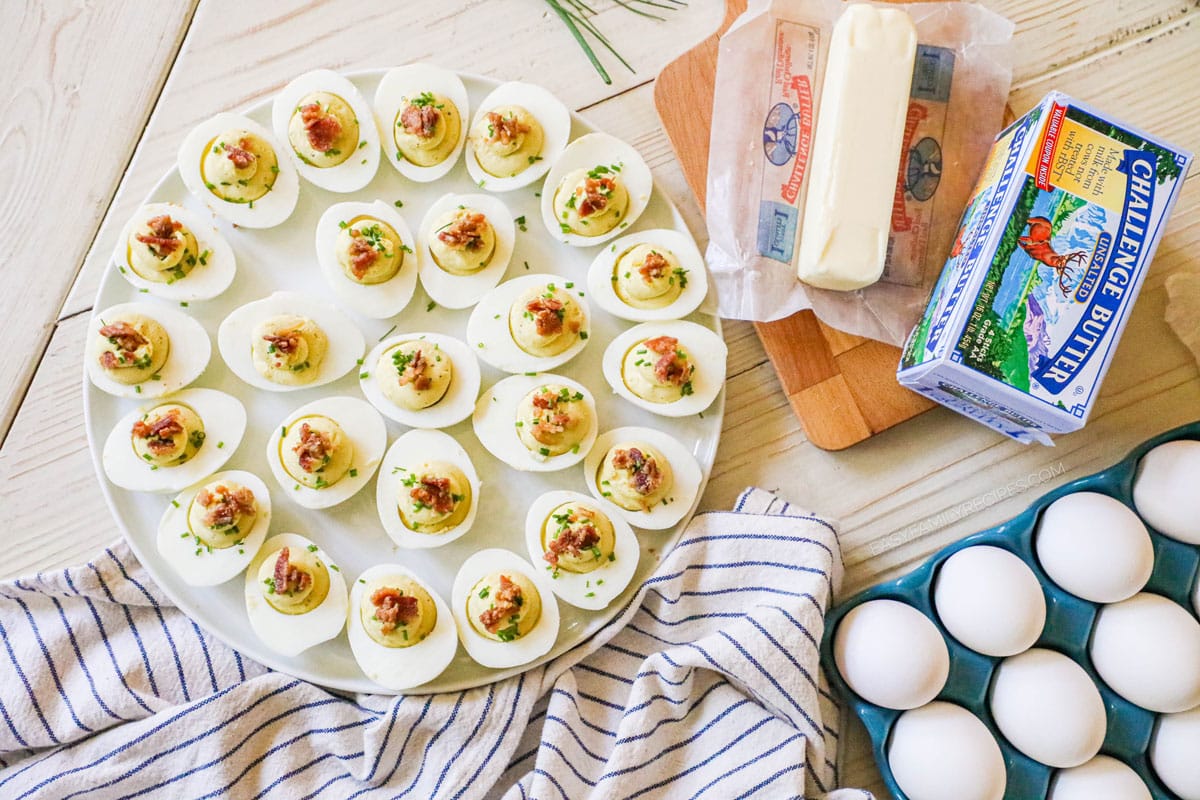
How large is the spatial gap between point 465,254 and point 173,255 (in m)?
0.44

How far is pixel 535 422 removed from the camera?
1.30 m

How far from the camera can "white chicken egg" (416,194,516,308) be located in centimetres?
134

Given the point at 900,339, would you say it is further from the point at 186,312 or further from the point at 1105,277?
the point at 186,312

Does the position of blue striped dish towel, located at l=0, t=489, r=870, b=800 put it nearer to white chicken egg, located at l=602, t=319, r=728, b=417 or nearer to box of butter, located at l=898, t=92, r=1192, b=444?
white chicken egg, located at l=602, t=319, r=728, b=417

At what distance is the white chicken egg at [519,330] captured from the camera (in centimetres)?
133

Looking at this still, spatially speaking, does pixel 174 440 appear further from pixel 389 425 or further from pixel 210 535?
pixel 389 425

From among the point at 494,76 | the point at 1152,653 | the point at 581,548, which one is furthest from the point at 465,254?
the point at 1152,653

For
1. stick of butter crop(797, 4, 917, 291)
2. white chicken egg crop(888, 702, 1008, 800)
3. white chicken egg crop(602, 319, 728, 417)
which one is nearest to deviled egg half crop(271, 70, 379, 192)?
white chicken egg crop(602, 319, 728, 417)

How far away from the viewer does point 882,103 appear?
51.8 inches

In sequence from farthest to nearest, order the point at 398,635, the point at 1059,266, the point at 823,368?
1. the point at 823,368
2. the point at 398,635
3. the point at 1059,266

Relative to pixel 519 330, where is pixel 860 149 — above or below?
above

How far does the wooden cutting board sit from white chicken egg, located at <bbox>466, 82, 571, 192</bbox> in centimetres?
18

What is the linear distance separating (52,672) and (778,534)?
1.13 metres

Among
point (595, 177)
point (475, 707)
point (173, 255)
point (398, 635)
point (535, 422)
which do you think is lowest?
point (475, 707)
